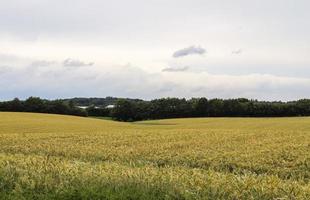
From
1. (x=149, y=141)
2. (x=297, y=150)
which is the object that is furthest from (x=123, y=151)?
(x=297, y=150)

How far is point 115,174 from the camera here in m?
11.6

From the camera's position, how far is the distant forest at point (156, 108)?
308 feet

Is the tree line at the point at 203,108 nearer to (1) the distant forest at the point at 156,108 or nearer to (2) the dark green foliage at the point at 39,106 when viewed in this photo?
(1) the distant forest at the point at 156,108

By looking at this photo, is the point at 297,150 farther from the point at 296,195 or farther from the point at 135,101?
the point at 135,101

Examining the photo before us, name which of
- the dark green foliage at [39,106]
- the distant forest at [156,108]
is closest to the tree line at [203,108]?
the distant forest at [156,108]

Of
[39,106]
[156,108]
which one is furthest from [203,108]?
[39,106]

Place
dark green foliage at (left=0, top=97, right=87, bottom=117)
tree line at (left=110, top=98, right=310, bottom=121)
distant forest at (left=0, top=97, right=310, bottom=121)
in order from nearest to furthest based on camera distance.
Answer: tree line at (left=110, top=98, right=310, bottom=121) → distant forest at (left=0, top=97, right=310, bottom=121) → dark green foliage at (left=0, top=97, right=87, bottom=117)

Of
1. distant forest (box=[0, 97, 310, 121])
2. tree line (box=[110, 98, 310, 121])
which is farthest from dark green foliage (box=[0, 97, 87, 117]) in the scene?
tree line (box=[110, 98, 310, 121])

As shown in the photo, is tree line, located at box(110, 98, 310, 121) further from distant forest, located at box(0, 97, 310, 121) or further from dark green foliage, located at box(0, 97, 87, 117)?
dark green foliage, located at box(0, 97, 87, 117)

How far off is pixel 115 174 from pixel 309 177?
6.41 metres

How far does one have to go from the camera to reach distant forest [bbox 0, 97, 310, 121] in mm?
93750

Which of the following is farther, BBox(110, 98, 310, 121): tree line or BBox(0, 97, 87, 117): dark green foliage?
BBox(0, 97, 87, 117): dark green foliage

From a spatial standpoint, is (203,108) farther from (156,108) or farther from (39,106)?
(39,106)

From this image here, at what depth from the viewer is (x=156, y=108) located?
4094 inches
